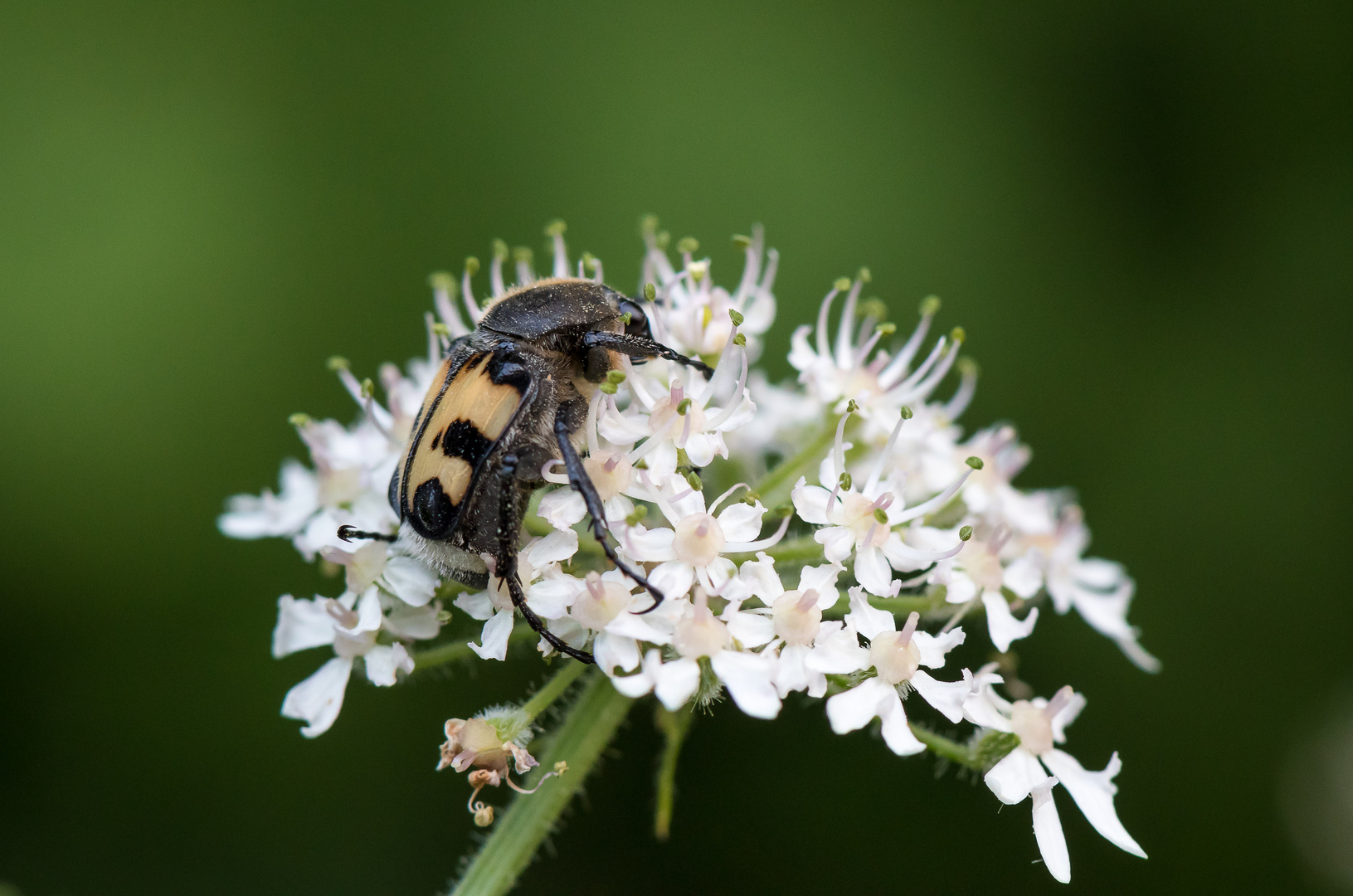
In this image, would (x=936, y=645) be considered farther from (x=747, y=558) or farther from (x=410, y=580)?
(x=410, y=580)

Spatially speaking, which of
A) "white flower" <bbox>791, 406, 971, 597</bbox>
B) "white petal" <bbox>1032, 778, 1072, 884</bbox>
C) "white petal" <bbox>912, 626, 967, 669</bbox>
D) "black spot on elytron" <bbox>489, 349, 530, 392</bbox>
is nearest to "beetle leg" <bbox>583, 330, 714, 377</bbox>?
"black spot on elytron" <bbox>489, 349, 530, 392</bbox>

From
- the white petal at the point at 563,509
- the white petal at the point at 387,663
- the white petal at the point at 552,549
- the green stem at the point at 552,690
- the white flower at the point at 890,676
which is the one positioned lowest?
the green stem at the point at 552,690

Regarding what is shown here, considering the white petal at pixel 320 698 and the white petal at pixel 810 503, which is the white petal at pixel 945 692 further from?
the white petal at pixel 320 698

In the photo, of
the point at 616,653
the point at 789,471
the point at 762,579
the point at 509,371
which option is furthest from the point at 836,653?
the point at 509,371

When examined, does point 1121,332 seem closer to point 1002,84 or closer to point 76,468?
point 1002,84

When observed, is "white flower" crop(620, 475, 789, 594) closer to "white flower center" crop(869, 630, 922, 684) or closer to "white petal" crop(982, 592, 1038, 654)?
"white flower center" crop(869, 630, 922, 684)

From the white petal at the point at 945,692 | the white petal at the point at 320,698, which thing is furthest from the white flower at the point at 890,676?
the white petal at the point at 320,698

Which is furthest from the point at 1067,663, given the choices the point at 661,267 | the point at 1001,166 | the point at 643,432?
the point at 643,432
